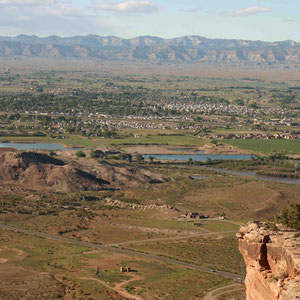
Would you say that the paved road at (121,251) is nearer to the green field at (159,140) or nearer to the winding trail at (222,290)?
the winding trail at (222,290)

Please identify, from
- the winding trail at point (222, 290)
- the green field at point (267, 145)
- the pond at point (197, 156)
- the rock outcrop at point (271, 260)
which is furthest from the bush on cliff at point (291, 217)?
the green field at point (267, 145)

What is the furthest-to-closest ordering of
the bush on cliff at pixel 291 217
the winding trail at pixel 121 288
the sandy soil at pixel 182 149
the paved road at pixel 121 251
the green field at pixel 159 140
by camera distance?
the green field at pixel 159 140 < the sandy soil at pixel 182 149 < the paved road at pixel 121 251 < the winding trail at pixel 121 288 < the bush on cliff at pixel 291 217

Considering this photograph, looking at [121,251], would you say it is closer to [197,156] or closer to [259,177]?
[259,177]

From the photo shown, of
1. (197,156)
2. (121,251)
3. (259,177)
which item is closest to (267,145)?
(197,156)

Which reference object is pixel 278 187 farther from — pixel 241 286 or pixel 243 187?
pixel 241 286

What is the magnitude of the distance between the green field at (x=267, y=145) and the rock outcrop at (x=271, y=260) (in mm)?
99393

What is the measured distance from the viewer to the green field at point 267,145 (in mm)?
126369

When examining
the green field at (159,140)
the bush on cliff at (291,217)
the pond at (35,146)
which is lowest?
the pond at (35,146)

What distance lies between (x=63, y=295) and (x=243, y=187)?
159 feet

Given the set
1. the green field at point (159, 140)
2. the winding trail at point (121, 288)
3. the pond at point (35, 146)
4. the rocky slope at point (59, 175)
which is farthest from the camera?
the green field at point (159, 140)

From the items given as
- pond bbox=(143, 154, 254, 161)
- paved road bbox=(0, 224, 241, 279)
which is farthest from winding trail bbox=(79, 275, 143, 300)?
pond bbox=(143, 154, 254, 161)

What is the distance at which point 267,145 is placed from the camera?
132m

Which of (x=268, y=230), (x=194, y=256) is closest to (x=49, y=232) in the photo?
(x=194, y=256)

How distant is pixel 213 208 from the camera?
7625cm
